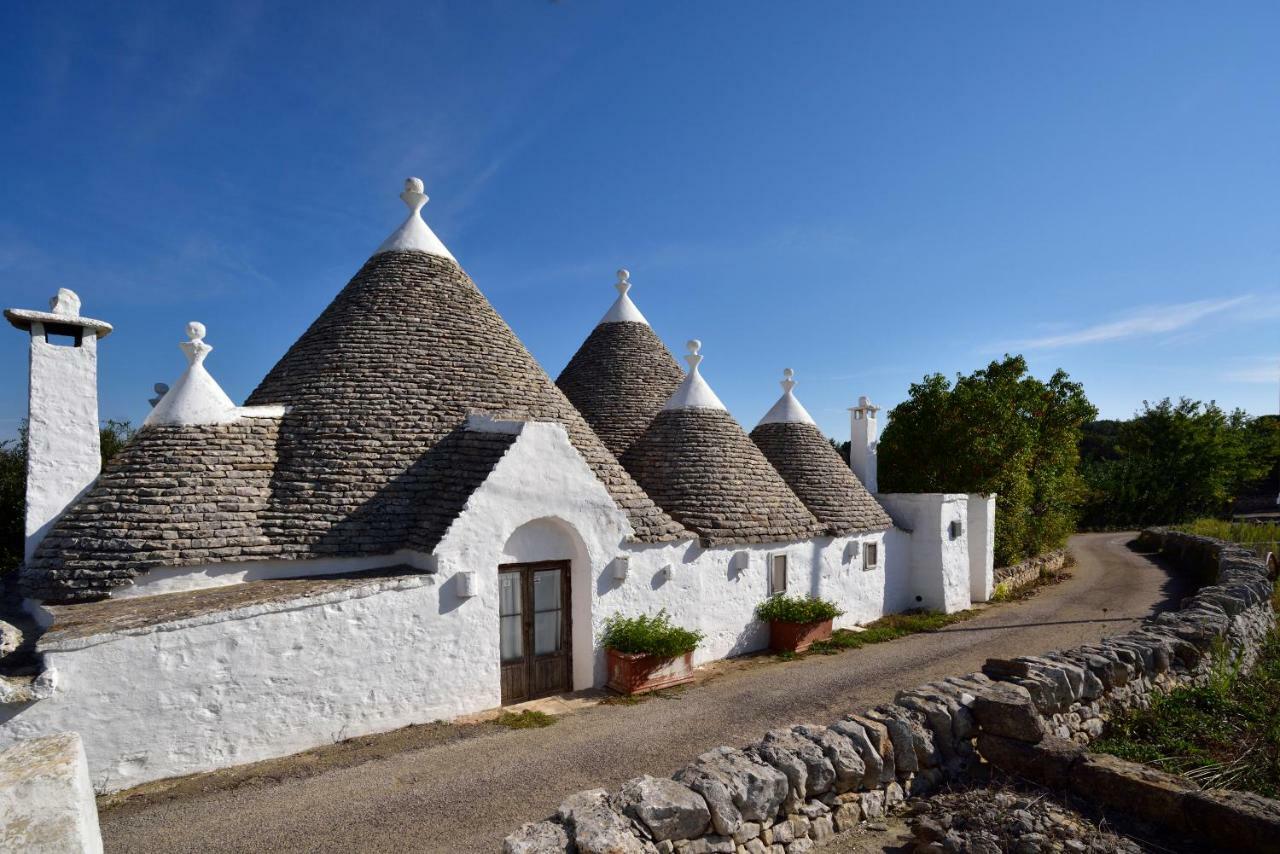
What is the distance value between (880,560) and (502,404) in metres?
9.28

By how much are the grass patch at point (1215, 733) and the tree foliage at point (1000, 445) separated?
9979mm

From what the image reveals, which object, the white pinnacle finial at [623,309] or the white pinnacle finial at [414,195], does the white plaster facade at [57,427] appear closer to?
the white pinnacle finial at [414,195]

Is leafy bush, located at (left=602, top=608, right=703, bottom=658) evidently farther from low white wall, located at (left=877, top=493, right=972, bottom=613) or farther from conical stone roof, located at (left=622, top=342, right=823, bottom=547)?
low white wall, located at (left=877, top=493, right=972, bottom=613)

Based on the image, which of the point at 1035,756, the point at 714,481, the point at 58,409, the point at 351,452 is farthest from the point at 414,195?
the point at 1035,756

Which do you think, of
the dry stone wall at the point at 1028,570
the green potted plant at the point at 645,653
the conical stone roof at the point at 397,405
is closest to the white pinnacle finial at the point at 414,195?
the conical stone roof at the point at 397,405

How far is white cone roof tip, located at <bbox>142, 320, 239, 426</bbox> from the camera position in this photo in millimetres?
9578

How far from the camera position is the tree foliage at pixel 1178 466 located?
113 ft

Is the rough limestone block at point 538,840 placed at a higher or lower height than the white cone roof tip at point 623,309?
lower

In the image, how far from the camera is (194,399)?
969 cm

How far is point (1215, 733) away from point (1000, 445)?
39.7 feet

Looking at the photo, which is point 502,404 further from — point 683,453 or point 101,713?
point 101,713

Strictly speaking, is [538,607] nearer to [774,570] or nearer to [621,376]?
[774,570]

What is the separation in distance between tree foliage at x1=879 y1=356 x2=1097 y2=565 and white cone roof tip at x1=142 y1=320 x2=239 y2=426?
17.0 meters

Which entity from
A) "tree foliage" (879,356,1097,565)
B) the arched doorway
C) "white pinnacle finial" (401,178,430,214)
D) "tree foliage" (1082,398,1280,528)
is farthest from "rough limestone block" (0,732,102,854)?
"tree foliage" (1082,398,1280,528)
